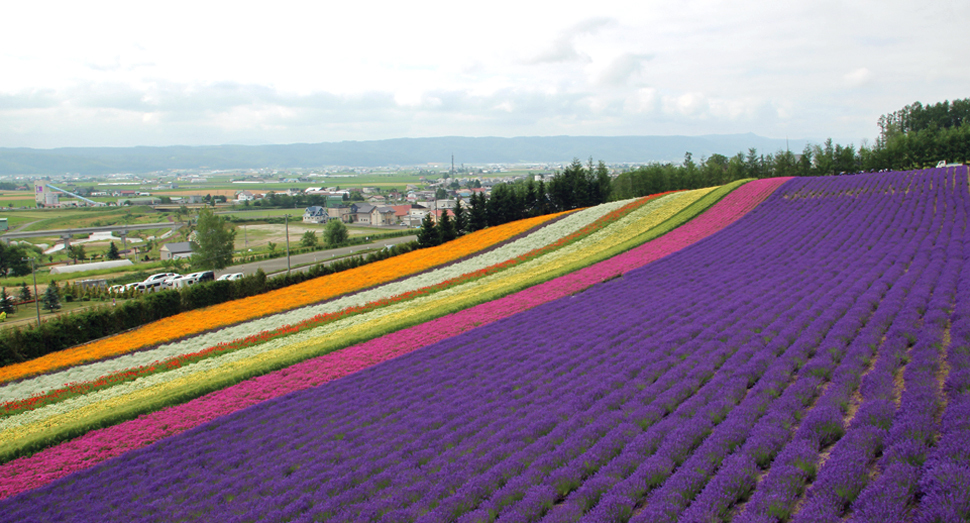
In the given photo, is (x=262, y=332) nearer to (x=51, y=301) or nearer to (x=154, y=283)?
(x=154, y=283)

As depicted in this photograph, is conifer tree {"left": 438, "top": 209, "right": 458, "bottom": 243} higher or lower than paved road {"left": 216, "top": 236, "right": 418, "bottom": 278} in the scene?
higher

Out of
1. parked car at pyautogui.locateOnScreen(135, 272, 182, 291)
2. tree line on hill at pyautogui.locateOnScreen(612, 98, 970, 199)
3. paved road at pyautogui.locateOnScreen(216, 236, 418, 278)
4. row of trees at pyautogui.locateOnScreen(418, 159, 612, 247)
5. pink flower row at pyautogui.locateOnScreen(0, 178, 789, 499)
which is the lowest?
parked car at pyautogui.locateOnScreen(135, 272, 182, 291)

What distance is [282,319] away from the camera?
30562mm

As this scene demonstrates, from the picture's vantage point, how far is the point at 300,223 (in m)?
116

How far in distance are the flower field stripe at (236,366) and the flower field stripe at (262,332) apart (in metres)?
1.38

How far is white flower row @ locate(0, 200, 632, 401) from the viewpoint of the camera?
23150 mm

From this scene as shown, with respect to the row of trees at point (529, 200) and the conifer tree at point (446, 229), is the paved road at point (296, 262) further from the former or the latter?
the conifer tree at point (446, 229)

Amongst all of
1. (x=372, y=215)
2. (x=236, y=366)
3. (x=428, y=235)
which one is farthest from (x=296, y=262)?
(x=372, y=215)

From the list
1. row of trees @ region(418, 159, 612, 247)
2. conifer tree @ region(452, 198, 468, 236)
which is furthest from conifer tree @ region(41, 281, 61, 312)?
conifer tree @ region(452, 198, 468, 236)

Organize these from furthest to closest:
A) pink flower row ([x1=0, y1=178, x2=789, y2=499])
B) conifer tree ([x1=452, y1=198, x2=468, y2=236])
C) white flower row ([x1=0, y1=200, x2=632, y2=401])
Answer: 1. conifer tree ([x1=452, y1=198, x2=468, y2=236])
2. white flower row ([x1=0, y1=200, x2=632, y2=401])
3. pink flower row ([x1=0, y1=178, x2=789, y2=499])

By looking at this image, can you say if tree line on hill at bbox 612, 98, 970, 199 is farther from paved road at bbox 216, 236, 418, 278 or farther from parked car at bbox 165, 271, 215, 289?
parked car at bbox 165, 271, 215, 289

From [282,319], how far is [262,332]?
10.9ft

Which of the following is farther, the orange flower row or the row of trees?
the row of trees

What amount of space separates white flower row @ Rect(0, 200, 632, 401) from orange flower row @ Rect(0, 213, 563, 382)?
160cm
